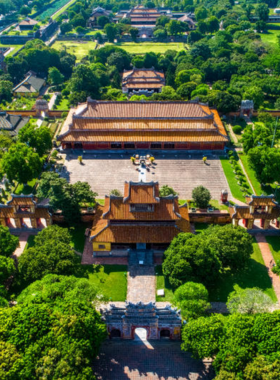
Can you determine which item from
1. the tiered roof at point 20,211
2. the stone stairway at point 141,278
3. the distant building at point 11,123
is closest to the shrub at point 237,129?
the stone stairway at point 141,278

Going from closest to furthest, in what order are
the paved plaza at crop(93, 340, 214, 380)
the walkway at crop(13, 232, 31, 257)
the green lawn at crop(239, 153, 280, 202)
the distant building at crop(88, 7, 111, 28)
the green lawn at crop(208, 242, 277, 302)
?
the paved plaza at crop(93, 340, 214, 380) → the green lawn at crop(208, 242, 277, 302) → the walkway at crop(13, 232, 31, 257) → the green lawn at crop(239, 153, 280, 202) → the distant building at crop(88, 7, 111, 28)

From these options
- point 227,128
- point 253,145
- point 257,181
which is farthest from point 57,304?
point 227,128

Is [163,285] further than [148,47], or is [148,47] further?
[148,47]

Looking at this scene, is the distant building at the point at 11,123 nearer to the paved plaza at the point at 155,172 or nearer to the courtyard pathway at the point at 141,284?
the paved plaza at the point at 155,172

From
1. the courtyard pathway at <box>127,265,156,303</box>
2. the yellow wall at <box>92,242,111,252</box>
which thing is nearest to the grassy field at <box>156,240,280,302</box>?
the courtyard pathway at <box>127,265,156,303</box>

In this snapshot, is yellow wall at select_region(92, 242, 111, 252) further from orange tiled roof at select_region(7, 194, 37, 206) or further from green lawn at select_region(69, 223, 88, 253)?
orange tiled roof at select_region(7, 194, 37, 206)

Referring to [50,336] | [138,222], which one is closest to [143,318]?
[50,336]

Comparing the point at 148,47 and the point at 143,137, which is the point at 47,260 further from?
the point at 148,47
